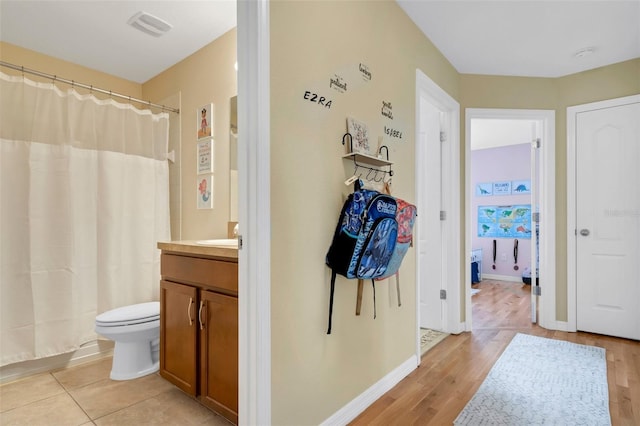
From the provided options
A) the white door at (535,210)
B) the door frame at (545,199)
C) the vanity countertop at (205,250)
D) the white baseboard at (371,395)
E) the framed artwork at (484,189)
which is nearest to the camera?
the vanity countertop at (205,250)

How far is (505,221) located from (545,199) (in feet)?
9.91

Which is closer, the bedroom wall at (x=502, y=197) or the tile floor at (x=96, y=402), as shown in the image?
the tile floor at (x=96, y=402)

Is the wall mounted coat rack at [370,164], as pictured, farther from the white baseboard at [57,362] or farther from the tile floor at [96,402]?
the white baseboard at [57,362]

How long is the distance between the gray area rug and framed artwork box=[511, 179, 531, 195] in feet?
12.0

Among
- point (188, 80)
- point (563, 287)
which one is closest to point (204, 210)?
point (188, 80)

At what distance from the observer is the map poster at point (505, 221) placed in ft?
18.9

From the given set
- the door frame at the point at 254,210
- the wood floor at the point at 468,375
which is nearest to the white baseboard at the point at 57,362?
the door frame at the point at 254,210

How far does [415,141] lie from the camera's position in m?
2.36

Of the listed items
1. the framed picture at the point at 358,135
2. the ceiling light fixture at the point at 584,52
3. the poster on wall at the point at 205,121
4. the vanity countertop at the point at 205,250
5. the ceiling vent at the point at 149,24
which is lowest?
A: the vanity countertop at the point at 205,250

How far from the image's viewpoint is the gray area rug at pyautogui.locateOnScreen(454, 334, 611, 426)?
1718 mm

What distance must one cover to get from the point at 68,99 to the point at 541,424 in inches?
140

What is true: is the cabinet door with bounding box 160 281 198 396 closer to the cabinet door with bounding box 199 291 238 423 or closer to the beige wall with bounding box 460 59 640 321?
the cabinet door with bounding box 199 291 238 423

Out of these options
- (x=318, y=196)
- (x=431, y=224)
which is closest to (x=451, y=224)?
(x=431, y=224)

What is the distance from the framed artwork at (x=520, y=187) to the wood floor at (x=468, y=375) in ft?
9.46
